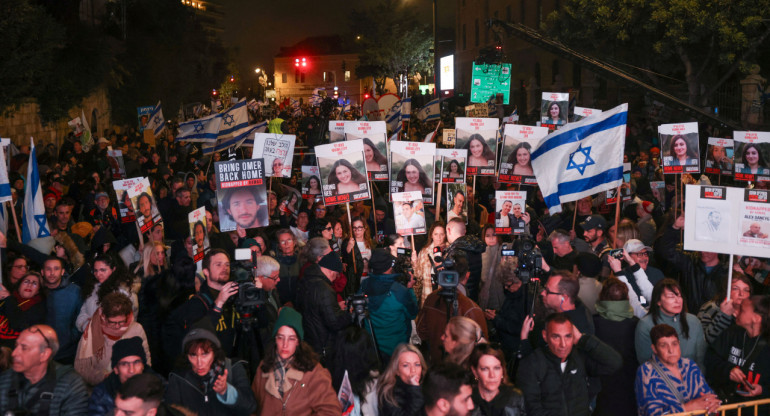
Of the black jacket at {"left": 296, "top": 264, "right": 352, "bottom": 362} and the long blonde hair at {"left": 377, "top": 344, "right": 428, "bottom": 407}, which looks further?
the black jacket at {"left": 296, "top": 264, "right": 352, "bottom": 362}

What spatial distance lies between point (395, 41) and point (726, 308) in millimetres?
69546

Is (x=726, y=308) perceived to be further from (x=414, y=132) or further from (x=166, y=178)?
(x=414, y=132)

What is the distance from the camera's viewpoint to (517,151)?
10.8 meters

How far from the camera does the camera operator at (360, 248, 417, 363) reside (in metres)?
6.23

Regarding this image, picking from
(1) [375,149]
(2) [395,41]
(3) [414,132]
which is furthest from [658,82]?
(2) [395,41]

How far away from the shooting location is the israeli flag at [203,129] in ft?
48.9

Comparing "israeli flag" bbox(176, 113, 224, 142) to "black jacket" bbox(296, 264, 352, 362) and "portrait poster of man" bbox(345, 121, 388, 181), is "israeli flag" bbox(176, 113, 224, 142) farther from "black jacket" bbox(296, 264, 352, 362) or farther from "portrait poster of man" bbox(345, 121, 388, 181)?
"black jacket" bbox(296, 264, 352, 362)

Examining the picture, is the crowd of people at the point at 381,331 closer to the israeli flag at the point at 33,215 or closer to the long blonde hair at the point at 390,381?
the long blonde hair at the point at 390,381

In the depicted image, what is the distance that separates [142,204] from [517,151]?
5.33m

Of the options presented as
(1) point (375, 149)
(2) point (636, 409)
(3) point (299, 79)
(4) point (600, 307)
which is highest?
(3) point (299, 79)

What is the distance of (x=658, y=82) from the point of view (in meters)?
28.3

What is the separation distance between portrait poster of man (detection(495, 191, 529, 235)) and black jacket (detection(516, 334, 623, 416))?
4.32 m

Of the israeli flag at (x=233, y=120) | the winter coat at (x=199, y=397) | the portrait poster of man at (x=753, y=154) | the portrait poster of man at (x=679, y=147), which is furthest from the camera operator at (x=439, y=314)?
the israeli flag at (x=233, y=120)

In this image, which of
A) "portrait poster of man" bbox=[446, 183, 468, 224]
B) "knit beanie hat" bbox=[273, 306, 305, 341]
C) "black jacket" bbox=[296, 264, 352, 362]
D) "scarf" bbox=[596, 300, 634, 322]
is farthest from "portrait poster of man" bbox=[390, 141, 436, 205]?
"knit beanie hat" bbox=[273, 306, 305, 341]
